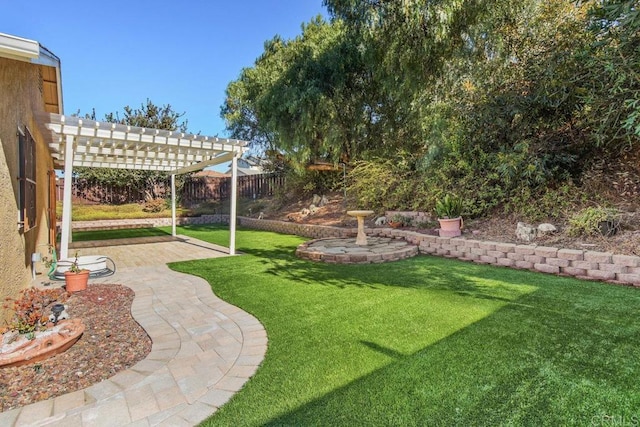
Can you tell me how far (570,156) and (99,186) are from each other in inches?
836

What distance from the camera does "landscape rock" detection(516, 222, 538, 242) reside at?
6.66 meters

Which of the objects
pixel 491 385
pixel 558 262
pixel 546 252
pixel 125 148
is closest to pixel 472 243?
pixel 546 252

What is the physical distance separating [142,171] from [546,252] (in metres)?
19.9

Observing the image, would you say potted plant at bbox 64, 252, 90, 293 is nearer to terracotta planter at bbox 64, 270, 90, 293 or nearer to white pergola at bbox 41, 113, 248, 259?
terracotta planter at bbox 64, 270, 90, 293

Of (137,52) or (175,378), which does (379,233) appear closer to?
(175,378)

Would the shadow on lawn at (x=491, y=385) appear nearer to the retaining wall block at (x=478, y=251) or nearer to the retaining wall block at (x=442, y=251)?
the retaining wall block at (x=478, y=251)

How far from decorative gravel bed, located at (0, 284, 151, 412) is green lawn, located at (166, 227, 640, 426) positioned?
1353 millimetres

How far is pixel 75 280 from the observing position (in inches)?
207

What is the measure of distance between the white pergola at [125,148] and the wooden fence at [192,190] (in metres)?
7.16

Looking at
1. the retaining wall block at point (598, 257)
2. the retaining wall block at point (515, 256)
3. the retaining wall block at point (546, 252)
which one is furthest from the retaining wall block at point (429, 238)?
the retaining wall block at point (598, 257)

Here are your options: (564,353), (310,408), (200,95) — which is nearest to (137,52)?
(200,95)

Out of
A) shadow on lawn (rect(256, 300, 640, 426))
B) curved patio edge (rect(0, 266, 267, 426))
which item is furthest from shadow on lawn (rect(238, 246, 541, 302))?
curved patio edge (rect(0, 266, 267, 426))

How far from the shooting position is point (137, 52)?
12516 millimetres

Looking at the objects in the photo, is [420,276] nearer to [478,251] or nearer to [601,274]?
[478,251]
